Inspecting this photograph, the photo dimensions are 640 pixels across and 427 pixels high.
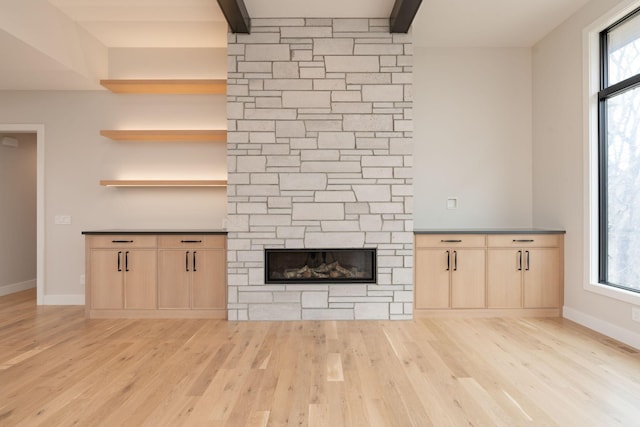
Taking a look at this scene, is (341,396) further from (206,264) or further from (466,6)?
(466,6)

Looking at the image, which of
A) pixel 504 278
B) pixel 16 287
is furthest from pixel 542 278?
pixel 16 287

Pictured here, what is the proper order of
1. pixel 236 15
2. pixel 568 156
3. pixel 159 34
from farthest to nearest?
pixel 159 34
pixel 568 156
pixel 236 15

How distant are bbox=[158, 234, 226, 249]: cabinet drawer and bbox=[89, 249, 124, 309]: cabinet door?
1.58 ft

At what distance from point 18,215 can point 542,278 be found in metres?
6.86

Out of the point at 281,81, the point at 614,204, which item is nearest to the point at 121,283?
the point at 281,81

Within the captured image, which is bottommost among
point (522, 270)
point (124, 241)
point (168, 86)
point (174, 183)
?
point (522, 270)

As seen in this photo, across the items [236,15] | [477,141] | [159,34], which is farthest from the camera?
[477,141]

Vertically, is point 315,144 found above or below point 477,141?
below

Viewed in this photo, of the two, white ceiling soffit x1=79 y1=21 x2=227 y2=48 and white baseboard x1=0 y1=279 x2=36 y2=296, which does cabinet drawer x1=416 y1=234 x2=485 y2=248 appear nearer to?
white ceiling soffit x1=79 y1=21 x2=227 y2=48

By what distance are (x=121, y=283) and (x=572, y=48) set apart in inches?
205

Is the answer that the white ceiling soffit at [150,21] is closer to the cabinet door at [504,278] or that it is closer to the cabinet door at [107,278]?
the cabinet door at [107,278]

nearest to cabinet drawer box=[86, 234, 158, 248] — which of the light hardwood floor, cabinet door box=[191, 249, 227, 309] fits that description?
cabinet door box=[191, 249, 227, 309]

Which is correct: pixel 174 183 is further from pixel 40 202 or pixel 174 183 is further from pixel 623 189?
pixel 623 189

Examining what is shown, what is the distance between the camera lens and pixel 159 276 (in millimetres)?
4102
